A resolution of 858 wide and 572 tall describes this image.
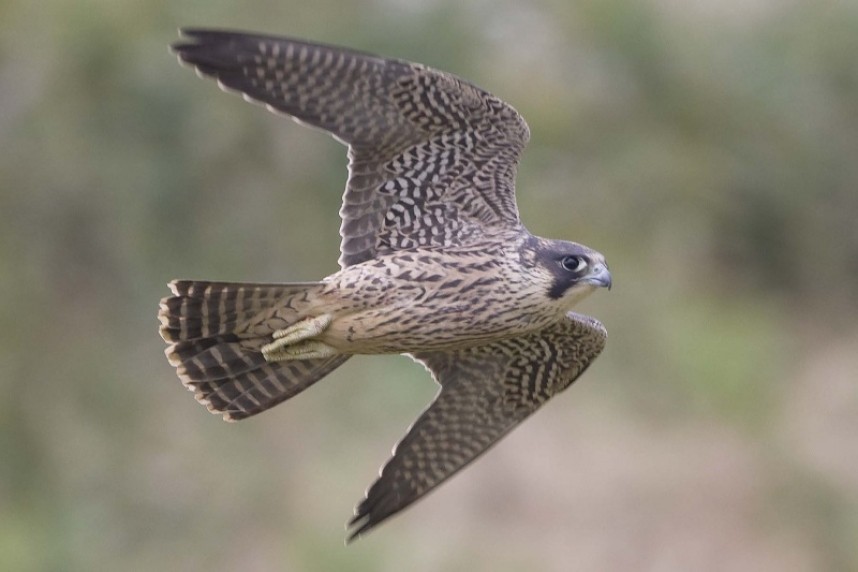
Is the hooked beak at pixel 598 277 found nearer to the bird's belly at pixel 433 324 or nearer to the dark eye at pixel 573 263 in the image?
the dark eye at pixel 573 263

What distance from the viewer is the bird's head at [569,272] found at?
20.5 ft

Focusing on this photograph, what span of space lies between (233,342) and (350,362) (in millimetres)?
8886

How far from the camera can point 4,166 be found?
594 inches

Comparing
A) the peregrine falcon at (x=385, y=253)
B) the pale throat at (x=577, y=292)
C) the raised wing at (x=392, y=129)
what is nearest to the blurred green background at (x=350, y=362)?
the peregrine falcon at (x=385, y=253)

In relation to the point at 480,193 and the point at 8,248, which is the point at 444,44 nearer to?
the point at 8,248

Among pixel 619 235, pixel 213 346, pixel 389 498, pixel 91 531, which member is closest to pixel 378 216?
pixel 213 346

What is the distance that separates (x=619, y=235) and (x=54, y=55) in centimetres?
592

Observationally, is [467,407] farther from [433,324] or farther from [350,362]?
[350,362]

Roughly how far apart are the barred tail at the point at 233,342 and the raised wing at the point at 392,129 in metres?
0.38

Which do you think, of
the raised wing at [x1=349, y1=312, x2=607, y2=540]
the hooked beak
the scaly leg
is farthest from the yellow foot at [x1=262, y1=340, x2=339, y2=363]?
the hooked beak

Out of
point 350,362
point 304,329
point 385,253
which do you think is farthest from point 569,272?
point 350,362

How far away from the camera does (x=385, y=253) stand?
6.54 metres

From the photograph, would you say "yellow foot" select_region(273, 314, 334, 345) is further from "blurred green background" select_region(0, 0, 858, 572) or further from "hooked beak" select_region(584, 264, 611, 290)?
"blurred green background" select_region(0, 0, 858, 572)

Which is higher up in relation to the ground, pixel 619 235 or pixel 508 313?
pixel 619 235
